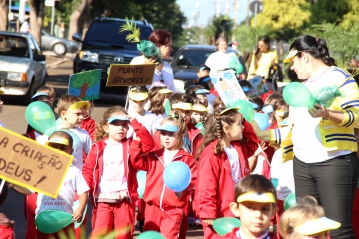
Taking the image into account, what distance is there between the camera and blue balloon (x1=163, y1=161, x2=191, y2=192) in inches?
237

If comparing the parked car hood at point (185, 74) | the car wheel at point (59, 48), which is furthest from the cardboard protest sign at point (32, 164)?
the car wheel at point (59, 48)

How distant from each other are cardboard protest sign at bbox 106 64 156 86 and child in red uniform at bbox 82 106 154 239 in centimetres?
130

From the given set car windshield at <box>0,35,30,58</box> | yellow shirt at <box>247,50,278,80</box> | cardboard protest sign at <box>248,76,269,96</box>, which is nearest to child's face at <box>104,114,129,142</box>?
cardboard protest sign at <box>248,76,269,96</box>

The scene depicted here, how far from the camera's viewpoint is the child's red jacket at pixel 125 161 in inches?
262

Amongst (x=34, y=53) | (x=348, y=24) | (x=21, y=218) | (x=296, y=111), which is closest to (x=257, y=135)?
(x=296, y=111)

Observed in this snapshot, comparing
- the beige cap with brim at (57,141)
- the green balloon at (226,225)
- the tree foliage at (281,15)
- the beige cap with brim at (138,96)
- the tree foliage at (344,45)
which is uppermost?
the tree foliage at (281,15)

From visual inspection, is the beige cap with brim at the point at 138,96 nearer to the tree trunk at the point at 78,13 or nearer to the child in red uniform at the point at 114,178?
the child in red uniform at the point at 114,178

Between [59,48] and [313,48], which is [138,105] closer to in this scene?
[313,48]

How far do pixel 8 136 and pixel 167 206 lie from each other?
2.37 m

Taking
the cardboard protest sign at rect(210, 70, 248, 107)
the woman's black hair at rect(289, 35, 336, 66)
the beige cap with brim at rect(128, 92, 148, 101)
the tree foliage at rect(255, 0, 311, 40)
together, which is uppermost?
the tree foliage at rect(255, 0, 311, 40)

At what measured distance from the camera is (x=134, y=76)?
26.7 ft

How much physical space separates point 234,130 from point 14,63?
1188cm

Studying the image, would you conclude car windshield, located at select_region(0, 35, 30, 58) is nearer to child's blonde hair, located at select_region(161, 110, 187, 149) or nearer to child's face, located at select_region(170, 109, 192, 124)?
child's face, located at select_region(170, 109, 192, 124)

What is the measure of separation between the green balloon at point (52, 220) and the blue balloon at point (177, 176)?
2.80 ft
